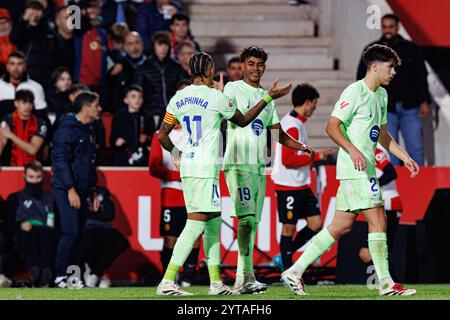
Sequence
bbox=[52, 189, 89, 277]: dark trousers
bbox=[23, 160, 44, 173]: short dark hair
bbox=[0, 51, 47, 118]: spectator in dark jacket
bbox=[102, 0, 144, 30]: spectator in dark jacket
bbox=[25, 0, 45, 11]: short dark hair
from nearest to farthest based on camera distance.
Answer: bbox=[52, 189, 89, 277]: dark trousers < bbox=[23, 160, 44, 173]: short dark hair < bbox=[0, 51, 47, 118]: spectator in dark jacket < bbox=[25, 0, 45, 11]: short dark hair < bbox=[102, 0, 144, 30]: spectator in dark jacket

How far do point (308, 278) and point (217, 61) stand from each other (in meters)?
4.74

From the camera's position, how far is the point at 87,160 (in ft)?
51.5

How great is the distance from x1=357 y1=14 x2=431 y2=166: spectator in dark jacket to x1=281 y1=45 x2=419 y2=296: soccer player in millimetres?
5478

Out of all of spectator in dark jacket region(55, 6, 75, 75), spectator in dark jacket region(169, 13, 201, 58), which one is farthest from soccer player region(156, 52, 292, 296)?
spectator in dark jacket region(169, 13, 201, 58)

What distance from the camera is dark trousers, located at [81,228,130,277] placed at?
16.2 metres

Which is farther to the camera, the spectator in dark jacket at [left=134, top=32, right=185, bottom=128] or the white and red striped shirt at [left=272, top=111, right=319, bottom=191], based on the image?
the spectator in dark jacket at [left=134, top=32, right=185, bottom=128]

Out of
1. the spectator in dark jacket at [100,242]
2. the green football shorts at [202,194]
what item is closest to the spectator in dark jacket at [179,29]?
the spectator in dark jacket at [100,242]

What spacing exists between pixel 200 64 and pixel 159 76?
5.56m

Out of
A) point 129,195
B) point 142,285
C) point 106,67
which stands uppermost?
point 106,67

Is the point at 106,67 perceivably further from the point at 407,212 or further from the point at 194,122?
the point at 194,122

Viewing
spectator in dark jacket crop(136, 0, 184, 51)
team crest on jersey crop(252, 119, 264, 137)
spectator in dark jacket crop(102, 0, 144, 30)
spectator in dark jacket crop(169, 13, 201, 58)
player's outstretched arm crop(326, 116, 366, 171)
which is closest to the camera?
player's outstretched arm crop(326, 116, 366, 171)

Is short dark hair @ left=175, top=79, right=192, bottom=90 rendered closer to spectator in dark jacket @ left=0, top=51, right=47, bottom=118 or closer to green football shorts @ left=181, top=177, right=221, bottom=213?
spectator in dark jacket @ left=0, top=51, right=47, bottom=118
